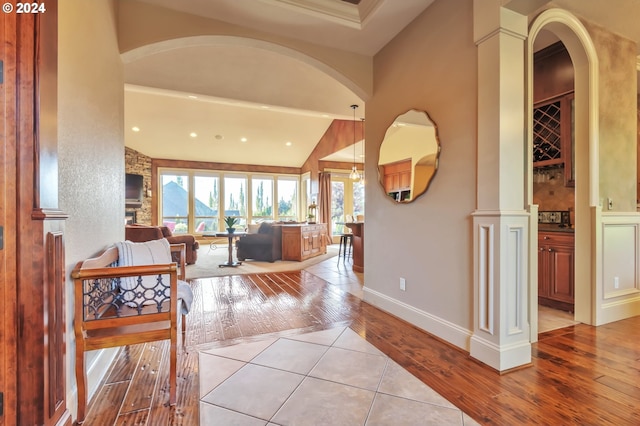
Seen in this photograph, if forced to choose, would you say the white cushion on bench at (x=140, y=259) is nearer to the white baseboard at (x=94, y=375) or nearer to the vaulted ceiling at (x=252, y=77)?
the white baseboard at (x=94, y=375)

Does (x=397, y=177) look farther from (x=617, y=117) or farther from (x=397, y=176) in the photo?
(x=617, y=117)

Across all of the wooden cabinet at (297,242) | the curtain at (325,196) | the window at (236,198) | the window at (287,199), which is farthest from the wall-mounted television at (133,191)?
the curtain at (325,196)

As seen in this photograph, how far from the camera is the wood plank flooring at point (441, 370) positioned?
1513 millimetres

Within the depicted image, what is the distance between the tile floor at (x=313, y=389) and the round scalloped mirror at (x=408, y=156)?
57.8 inches

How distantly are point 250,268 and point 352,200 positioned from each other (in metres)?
5.42

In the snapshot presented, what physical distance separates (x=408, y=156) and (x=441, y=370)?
71.7 inches

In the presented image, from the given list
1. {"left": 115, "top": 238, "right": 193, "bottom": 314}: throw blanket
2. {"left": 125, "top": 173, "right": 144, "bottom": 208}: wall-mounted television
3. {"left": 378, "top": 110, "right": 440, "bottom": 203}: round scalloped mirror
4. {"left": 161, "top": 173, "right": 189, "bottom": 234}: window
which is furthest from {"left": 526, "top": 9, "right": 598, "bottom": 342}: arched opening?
{"left": 161, "top": 173, "right": 189, "bottom": 234}: window

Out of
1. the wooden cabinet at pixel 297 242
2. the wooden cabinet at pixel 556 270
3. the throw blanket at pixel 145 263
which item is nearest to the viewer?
the throw blanket at pixel 145 263

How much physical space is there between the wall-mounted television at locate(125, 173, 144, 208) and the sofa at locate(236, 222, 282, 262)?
4.22 metres

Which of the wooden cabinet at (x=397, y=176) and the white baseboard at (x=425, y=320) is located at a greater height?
the wooden cabinet at (x=397, y=176)

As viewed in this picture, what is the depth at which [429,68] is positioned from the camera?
2.54 m

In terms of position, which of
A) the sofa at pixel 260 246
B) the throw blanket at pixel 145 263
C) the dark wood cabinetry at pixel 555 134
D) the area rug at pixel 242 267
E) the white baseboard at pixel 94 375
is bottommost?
the area rug at pixel 242 267

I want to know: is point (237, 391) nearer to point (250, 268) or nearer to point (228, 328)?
point (228, 328)

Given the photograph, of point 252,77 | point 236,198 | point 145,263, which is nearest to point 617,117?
point 252,77
